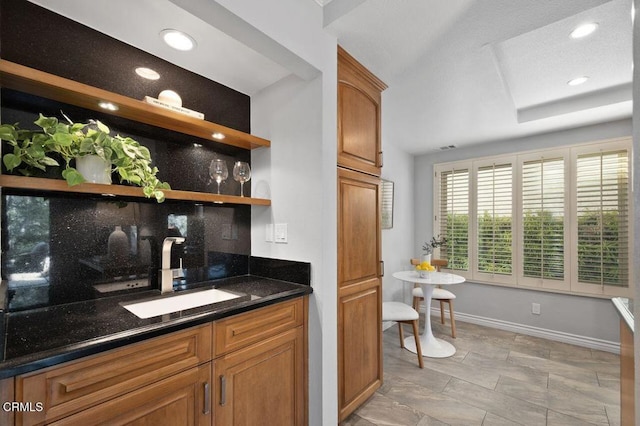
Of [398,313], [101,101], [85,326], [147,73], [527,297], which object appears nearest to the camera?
[85,326]

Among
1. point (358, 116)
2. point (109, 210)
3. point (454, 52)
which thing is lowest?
point (109, 210)

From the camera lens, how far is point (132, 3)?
1268 mm

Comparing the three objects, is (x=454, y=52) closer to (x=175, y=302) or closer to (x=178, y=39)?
(x=178, y=39)

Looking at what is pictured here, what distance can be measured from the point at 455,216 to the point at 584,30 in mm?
2482

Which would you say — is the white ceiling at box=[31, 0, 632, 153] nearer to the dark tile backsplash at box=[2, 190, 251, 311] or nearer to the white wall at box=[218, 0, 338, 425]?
the white wall at box=[218, 0, 338, 425]

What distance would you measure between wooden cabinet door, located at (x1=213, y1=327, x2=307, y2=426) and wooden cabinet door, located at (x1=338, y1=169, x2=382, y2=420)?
1.16ft

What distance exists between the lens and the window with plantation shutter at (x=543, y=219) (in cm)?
319

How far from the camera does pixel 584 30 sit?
175 cm

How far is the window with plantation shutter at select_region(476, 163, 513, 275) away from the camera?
11.5 feet

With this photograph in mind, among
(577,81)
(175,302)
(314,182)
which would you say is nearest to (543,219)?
(577,81)

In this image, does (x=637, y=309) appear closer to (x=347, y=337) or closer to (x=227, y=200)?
(x=347, y=337)

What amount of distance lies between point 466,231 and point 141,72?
388cm

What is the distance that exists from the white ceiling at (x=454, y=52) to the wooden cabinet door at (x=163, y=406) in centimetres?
149

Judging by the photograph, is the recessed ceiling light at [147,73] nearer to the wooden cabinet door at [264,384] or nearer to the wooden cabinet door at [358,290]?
the wooden cabinet door at [358,290]
